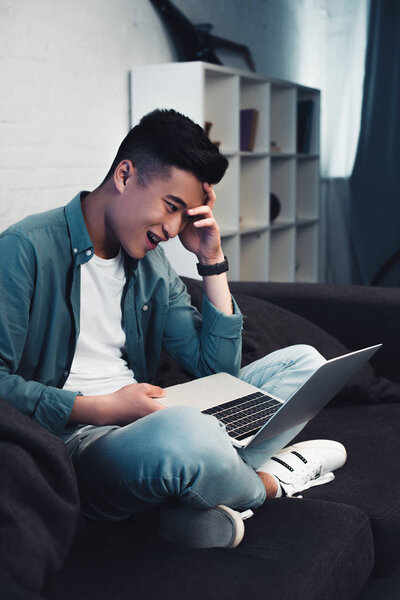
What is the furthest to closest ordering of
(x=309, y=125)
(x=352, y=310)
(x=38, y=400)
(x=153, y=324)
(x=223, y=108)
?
(x=309, y=125) < (x=223, y=108) < (x=352, y=310) < (x=153, y=324) < (x=38, y=400)

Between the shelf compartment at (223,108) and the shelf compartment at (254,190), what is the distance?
16.7 inches

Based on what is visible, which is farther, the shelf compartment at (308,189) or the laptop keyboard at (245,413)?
the shelf compartment at (308,189)

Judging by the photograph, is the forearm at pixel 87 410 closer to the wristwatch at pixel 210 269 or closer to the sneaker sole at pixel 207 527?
the sneaker sole at pixel 207 527

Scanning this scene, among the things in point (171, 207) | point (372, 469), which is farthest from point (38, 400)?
point (372, 469)

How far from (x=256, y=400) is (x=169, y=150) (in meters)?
0.52

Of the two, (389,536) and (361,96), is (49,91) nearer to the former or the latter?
(389,536)

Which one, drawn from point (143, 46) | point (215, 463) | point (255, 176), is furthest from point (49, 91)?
point (215, 463)

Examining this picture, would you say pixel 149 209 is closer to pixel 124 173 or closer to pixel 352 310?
pixel 124 173

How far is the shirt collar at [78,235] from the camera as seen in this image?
1407 millimetres

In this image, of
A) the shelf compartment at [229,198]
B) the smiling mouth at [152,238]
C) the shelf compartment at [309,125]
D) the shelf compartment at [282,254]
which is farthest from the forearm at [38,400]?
the shelf compartment at [309,125]

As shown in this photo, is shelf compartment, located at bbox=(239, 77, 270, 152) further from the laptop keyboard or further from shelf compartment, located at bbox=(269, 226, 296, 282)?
the laptop keyboard

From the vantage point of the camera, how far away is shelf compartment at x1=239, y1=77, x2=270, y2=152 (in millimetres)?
3572

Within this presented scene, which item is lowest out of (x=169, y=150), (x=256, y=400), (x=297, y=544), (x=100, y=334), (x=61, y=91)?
(x=297, y=544)

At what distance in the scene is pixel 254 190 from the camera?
3729 mm
